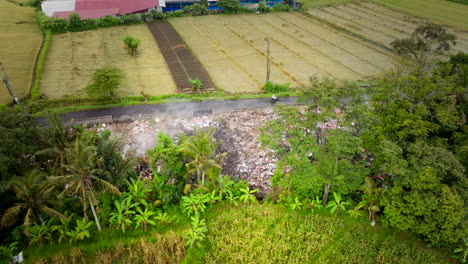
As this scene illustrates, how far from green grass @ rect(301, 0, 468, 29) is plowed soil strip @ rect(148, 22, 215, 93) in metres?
26.1

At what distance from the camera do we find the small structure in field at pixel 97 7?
46100mm

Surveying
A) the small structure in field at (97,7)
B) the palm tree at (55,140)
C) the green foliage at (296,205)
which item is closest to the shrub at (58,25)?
the small structure in field at (97,7)

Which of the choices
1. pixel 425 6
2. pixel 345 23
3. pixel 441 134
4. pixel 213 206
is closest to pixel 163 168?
pixel 213 206

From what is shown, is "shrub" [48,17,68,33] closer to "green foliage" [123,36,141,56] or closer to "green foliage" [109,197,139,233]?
"green foliage" [123,36,141,56]

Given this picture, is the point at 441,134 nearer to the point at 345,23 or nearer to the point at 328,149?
the point at 328,149

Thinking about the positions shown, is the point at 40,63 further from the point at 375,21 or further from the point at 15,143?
the point at 375,21

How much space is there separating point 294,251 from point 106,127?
17.2m

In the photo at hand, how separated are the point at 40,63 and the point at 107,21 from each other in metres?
14.4

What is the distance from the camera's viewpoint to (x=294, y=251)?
17.1 meters

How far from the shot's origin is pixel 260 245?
56.7ft

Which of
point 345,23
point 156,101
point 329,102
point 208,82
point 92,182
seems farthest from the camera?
point 345,23

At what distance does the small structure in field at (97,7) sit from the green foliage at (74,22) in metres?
1.51

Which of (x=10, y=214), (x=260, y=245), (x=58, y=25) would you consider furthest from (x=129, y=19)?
(x=260, y=245)

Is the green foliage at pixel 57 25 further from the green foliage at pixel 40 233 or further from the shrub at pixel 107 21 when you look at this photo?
the green foliage at pixel 40 233
